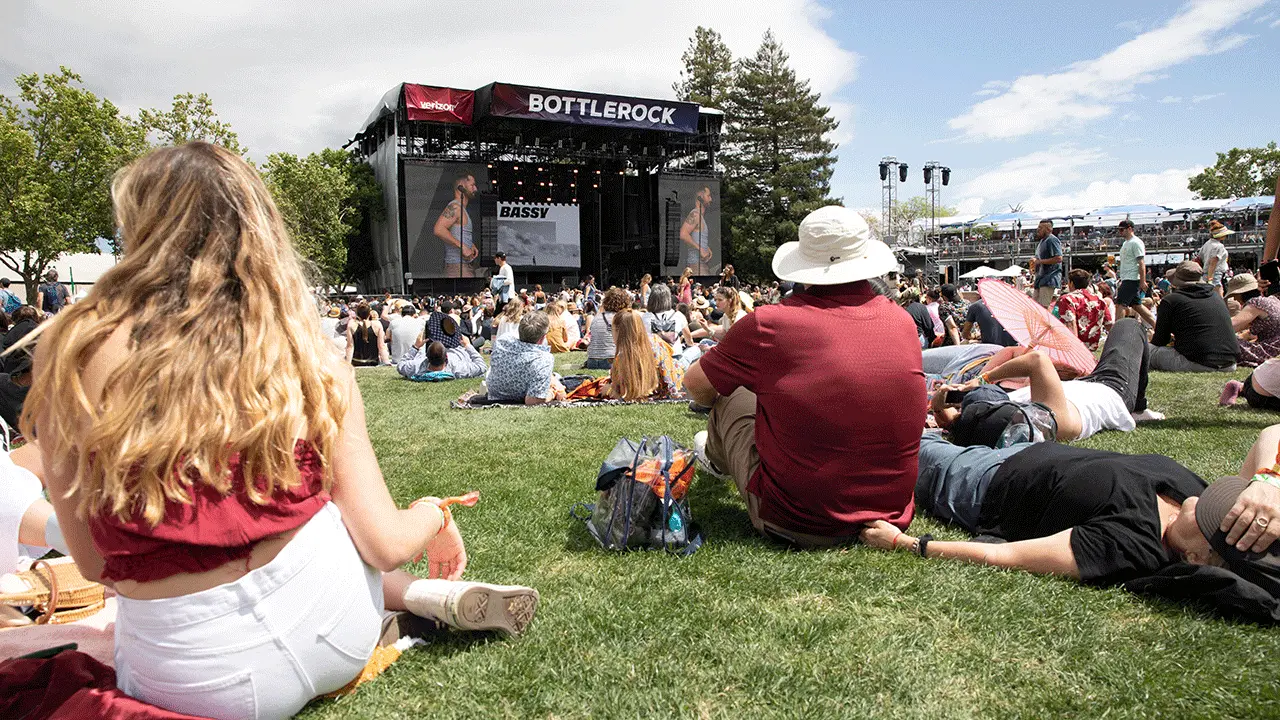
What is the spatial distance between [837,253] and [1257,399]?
4.73 metres

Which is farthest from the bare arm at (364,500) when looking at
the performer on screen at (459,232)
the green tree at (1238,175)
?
the green tree at (1238,175)

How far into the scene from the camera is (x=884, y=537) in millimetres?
2930

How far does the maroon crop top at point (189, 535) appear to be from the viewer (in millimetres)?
1498

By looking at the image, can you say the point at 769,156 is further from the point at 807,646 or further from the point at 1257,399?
the point at 807,646

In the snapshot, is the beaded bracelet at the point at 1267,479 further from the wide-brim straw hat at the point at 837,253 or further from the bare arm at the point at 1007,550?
the wide-brim straw hat at the point at 837,253

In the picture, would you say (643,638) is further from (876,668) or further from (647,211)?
(647,211)

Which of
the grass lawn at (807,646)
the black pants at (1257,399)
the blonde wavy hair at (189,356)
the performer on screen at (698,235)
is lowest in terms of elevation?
the grass lawn at (807,646)

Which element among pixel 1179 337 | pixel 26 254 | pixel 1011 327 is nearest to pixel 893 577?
pixel 1011 327

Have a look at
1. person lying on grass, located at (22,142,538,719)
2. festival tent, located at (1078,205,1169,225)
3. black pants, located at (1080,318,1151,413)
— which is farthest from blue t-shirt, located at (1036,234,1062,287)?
festival tent, located at (1078,205,1169,225)

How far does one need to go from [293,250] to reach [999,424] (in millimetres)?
3341

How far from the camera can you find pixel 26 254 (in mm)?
28078

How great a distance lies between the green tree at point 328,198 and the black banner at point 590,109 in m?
10.4

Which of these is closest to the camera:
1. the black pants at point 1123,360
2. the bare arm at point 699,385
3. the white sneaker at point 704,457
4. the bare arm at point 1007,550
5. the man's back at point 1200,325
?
the bare arm at point 1007,550

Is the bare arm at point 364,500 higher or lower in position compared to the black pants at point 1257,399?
higher
